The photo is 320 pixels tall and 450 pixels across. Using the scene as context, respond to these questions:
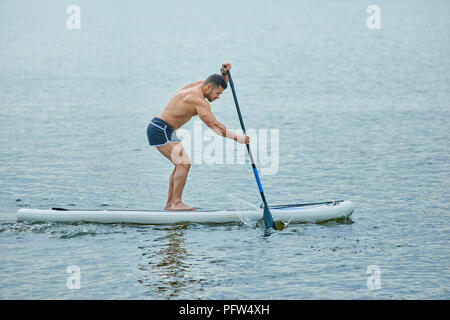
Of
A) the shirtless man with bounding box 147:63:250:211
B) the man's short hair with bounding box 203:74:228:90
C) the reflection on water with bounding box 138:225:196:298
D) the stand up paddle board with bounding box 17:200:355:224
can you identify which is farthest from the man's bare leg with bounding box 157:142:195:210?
the man's short hair with bounding box 203:74:228:90

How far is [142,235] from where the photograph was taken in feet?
40.7

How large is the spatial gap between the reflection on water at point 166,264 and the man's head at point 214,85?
2.17 meters

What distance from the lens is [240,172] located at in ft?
58.4

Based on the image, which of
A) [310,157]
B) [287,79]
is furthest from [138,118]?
[287,79]

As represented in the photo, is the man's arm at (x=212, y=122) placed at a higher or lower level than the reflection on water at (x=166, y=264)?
higher

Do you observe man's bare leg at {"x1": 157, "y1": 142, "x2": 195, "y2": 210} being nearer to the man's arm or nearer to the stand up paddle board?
the stand up paddle board

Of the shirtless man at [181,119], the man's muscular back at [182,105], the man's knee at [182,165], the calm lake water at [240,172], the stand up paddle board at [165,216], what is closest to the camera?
the calm lake water at [240,172]

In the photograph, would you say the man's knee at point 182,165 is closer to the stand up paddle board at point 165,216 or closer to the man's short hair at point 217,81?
the stand up paddle board at point 165,216

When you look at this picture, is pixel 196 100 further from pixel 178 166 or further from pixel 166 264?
pixel 166 264

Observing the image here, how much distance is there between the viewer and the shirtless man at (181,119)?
Result: 492 inches

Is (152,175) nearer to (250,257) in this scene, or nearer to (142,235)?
(142,235)

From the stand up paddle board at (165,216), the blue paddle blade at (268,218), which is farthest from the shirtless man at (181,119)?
the blue paddle blade at (268,218)

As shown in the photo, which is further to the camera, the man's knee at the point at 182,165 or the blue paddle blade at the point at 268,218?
the man's knee at the point at 182,165

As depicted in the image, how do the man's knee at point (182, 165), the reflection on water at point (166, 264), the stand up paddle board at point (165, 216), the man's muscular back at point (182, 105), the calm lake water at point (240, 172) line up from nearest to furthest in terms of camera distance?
the reflection on water at point (166, 264), the calm lake water at point (240, 172), the man's muscular back at point (182, 105), the stand up paddle board at point (165, 216), the man's knee at point (182, 165)
